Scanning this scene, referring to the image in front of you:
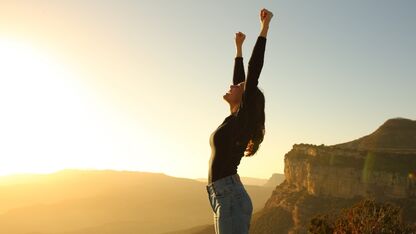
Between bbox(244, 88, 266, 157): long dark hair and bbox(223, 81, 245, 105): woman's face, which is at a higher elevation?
bbox(223, 81, 245, 105): woman's face

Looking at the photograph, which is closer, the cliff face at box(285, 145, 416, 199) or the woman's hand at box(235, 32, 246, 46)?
the woman's hand at box(235, 32, 246, 46)

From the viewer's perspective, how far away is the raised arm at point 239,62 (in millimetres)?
5855

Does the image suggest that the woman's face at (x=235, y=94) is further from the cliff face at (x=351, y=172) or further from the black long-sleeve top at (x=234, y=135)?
the cliff face at (x=351, y=172)

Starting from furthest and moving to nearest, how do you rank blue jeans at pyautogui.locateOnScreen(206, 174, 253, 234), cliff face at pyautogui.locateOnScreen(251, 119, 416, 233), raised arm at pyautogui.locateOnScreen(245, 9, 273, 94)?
cliff face at pyautogui.locateOnScreen(251, 119, 416, 233), raised arm at pyautogui.locateOnScreen(245, 9, 273, 94), blue jeans at pyautogui.locateOnScreen(206, 174, 253, 234)

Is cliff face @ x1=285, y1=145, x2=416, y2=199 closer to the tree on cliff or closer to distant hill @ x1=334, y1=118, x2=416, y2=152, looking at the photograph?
distant hill @ x1=334, y1=118, x2=416, y2=152

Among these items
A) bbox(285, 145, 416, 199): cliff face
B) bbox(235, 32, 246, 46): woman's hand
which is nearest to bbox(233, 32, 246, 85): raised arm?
bbox(235, 32, 246, 46): woman's hand

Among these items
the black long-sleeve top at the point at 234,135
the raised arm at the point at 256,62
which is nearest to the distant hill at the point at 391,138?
the raised arm at the point at 256,62

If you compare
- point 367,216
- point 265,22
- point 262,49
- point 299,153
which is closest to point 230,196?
point 262,49

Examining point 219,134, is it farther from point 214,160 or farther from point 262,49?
point 262,49

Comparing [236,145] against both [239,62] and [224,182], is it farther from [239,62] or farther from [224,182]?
[239,62]

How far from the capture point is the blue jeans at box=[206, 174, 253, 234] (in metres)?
4.16

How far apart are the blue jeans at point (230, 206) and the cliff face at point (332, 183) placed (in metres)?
79.3

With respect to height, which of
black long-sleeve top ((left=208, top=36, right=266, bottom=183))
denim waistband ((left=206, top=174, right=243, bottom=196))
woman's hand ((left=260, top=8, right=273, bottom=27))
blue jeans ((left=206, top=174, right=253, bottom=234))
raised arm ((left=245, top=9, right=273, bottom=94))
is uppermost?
woman's hand ((left=260, top=8, right=273, bottom=27))

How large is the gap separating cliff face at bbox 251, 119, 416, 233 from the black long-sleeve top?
79243 mm
